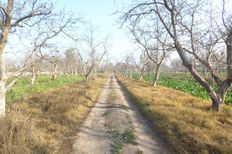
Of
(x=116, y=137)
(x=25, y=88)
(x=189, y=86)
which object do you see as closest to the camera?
(x=116, y=137)

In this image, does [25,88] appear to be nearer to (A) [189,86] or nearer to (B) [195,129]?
(A) [189,86]

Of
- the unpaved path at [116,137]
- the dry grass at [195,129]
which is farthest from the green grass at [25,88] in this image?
the dry grass at [195,129]

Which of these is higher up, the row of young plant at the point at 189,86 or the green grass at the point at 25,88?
the row of young plant at the point at 189,86

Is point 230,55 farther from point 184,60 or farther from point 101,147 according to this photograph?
point 101,147

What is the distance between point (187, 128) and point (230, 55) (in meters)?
4.27

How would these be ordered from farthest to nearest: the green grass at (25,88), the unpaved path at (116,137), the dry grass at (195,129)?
the green grass at (25,88)
the unpaved path at (116,137)
the dry grass at (195,129)

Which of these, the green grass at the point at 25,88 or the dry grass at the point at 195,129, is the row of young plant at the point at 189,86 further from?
the green grass at the point at 25,88

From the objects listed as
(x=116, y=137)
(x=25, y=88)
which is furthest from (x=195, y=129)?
(x=25, y=88)

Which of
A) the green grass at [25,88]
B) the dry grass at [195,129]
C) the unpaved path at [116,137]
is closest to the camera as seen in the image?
the dry grass at [195,129]

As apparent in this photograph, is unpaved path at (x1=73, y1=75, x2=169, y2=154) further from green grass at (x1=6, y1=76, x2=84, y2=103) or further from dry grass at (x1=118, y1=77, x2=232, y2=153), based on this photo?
green grass at (x1=6, y1=76, x2=84, y2=103)

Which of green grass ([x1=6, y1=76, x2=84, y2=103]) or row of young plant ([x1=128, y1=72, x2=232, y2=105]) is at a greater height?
row of young plant ([x1=128, y1=72, x2=232, y2=105])

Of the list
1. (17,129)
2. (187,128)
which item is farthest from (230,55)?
(17,129)

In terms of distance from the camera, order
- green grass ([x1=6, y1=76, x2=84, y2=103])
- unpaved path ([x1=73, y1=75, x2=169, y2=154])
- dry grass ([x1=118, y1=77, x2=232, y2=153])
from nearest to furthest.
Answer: dry grass ([x1=118, y1=77, x2=232, y2=153]) → unpaved path ([x1=73, y1=75, x2=169, y2=154]) → green grass ([x1=6, y1=76, x2=84, y2=103])

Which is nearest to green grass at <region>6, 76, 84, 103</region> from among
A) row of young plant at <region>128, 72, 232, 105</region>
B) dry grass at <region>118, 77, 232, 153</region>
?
dry grass at <region>118, 77, 232, 153</region>
